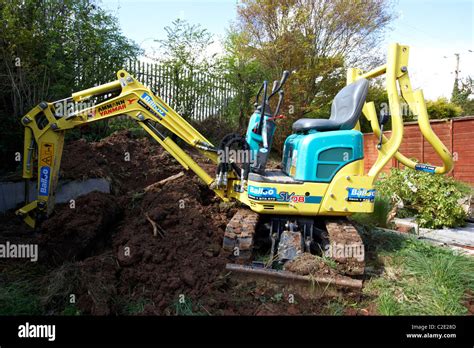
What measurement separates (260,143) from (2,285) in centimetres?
334

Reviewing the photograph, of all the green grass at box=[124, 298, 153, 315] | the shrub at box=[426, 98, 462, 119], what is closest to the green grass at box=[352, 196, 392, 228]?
the green grass at box=[124, 298, 153, 315]

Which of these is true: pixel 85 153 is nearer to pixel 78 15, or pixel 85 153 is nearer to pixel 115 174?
pixel 115 174

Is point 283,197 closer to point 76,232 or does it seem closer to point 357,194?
point 357,194

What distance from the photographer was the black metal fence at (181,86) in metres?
9.42

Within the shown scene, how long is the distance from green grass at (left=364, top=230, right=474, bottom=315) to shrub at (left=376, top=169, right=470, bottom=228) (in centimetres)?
240

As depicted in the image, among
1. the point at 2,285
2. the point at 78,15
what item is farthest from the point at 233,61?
the point at 2,285

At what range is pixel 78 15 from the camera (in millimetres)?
7754

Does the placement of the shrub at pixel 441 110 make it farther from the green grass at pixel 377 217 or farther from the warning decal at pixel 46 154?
the warning decal at pixel 46 154

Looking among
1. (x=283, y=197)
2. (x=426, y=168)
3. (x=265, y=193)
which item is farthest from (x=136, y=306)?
(x=426, y=168)

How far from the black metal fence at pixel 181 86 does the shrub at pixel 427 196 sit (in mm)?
5311

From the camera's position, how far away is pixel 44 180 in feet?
15.3

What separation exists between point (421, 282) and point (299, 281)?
1.38 meters

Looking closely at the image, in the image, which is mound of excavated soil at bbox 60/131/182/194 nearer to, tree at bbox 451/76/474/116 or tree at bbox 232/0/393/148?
tree at bbox 232/0/393/148

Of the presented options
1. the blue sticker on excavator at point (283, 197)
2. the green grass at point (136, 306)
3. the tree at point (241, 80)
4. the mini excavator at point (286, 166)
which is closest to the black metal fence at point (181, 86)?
the tree at point (241, 80)
